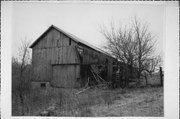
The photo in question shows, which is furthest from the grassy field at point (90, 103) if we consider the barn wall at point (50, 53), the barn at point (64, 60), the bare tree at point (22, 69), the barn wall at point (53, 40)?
the barn wall at point (53, 40)

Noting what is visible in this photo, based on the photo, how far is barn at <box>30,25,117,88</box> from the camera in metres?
4.51

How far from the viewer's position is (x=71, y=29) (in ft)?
14.0

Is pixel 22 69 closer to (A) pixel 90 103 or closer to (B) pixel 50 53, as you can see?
(B) pixel 50 53

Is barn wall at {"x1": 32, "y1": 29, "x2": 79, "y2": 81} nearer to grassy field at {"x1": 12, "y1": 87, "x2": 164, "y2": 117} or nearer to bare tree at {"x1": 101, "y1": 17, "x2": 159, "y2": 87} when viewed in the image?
grassy field at {"x1": 12, "y1": 87, "x2": 164, "y2": 117}

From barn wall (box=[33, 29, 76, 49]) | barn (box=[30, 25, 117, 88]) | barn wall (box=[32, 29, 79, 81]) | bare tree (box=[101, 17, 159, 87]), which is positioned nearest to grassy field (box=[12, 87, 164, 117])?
barn (box=[30, 25, 117, 88])

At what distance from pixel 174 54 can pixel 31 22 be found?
368 centimetres

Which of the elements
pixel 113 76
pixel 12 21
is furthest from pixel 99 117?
pixel 12 21

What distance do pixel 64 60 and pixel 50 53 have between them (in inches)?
18.3

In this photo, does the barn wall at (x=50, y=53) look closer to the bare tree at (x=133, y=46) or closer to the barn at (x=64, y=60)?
the barn at (x=64, y=60)

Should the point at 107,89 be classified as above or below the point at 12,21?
below

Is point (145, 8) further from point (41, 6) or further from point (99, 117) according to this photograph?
point (99, 117)

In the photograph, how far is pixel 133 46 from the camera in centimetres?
496

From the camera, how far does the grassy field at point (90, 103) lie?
384cm

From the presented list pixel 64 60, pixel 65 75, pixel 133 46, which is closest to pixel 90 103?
pixel 65 75
